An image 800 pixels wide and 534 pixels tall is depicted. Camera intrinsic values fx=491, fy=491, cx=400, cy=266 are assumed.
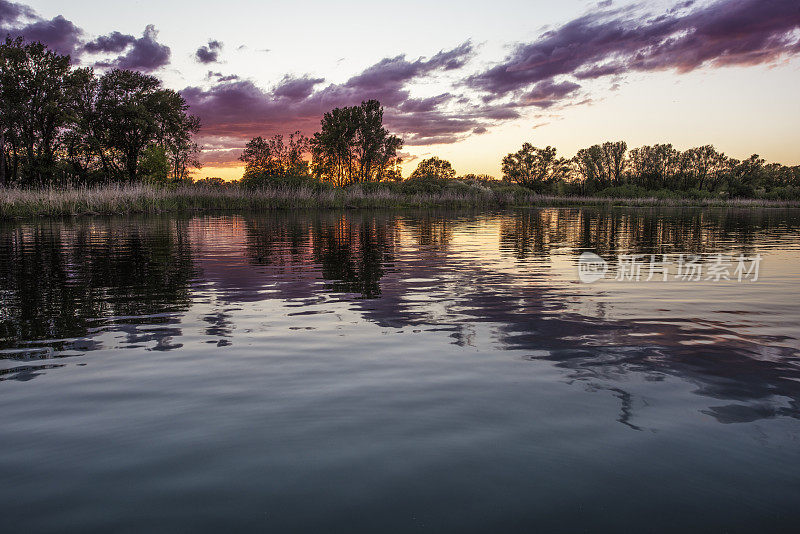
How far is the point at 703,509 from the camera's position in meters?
2.57

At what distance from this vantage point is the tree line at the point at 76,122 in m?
57.1

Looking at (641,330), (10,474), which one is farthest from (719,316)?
(10,474)

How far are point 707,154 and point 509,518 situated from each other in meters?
143

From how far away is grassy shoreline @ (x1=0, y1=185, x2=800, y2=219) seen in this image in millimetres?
34656

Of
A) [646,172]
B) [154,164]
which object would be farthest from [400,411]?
[646,172]

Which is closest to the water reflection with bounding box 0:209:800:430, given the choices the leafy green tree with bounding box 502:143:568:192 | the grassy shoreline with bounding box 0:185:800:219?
the grassy shoreline with bounding box 0:185:800:219

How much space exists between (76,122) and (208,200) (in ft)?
79.6

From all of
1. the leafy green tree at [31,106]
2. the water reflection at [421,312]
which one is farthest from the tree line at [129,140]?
the water reflection at [421,312]

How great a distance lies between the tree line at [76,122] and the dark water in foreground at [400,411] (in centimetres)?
6257

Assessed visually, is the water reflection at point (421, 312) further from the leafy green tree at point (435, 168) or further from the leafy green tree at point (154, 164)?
the leafy green tree at point (435, 168)

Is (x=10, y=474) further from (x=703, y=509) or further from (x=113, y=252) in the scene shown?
(x=113, y=252)

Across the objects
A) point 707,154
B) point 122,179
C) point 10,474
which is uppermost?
point 707,154

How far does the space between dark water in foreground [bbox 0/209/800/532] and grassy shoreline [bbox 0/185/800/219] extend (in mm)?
32273

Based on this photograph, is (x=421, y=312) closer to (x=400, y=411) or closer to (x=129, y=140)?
(x=400, y=411)
